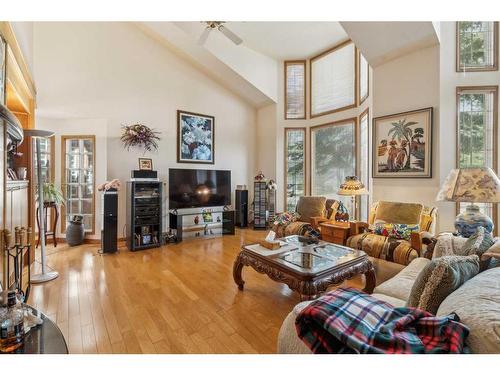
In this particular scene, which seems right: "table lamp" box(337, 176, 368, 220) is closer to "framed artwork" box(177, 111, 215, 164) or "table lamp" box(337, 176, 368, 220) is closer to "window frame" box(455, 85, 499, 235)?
"window frame" box(455, 85, 499, 235)

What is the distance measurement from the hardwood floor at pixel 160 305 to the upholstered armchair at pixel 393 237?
1.09 metres

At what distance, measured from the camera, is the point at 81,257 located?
3498mm

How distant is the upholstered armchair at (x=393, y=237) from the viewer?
8.23 ft

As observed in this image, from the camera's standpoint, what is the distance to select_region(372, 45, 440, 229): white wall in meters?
3.05

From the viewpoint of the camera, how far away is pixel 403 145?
132 inches

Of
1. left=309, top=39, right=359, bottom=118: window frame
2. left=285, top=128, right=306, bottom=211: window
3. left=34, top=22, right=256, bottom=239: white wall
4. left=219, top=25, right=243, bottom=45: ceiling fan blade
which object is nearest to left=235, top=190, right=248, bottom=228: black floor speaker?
left=34, top=22, right=256, bottom=239: white wall

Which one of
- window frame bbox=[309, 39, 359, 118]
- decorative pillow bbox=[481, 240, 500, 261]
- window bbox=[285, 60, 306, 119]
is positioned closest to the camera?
decorative pillow bbox=[481, 240, 500, 261]

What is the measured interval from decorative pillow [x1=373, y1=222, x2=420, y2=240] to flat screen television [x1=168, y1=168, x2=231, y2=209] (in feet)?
9.90

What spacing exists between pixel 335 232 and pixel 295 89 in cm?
360

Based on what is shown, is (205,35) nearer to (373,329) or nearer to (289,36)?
(289,36)

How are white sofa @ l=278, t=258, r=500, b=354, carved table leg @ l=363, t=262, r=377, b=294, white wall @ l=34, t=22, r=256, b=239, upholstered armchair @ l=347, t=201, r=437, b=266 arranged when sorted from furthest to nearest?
white wall @ l=34, t=22, r=256, b=239 < upholstered armchair @ l=347, t=201, r=437, b=266 < carved table leg @ l=363, t=262, r=377, b=294 < white sofa @ l=278, t=258, r=500, b=354

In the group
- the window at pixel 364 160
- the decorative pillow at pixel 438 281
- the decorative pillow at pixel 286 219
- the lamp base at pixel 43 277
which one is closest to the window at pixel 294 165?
the window at pixel 364 160

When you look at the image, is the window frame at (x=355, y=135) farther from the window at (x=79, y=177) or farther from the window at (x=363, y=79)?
the window at (x=79, y=177)
